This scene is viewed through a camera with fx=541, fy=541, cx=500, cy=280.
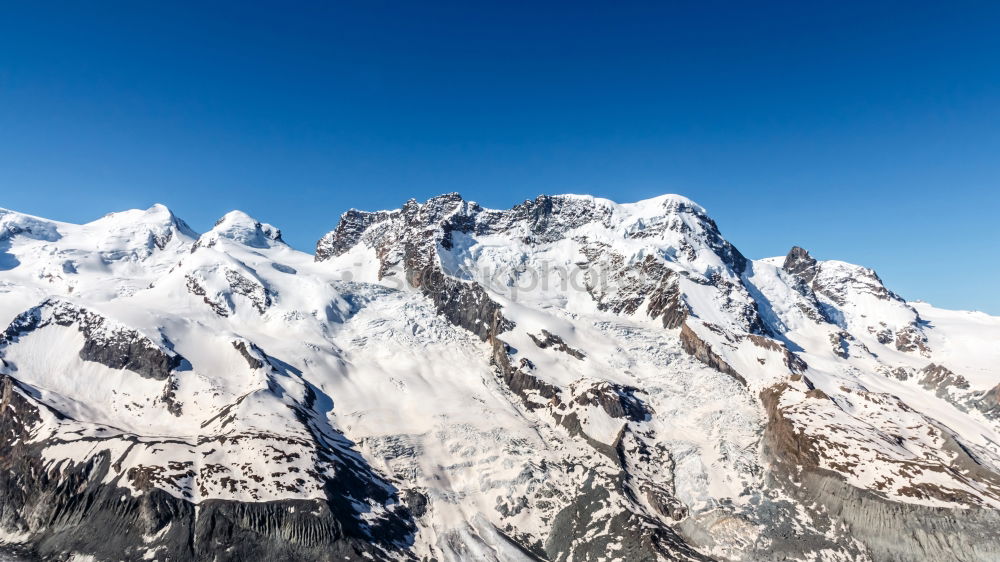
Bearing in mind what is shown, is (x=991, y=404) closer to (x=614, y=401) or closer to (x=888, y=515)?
(x=888, y=515)

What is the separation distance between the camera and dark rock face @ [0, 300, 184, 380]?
16325 cm

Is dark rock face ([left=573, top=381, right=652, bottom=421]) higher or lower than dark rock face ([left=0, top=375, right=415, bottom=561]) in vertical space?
higher

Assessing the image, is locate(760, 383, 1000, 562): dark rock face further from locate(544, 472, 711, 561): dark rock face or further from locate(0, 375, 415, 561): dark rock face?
→ locate(0, 375, 415, 561): dark rock face

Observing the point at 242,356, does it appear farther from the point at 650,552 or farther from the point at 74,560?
the point at 650,552

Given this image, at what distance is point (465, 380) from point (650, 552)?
310ft

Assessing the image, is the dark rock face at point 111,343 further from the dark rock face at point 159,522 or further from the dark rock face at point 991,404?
the dark rock face at point 991,404

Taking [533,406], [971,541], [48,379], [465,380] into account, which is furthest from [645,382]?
[48,379]

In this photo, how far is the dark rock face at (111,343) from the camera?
163250mm

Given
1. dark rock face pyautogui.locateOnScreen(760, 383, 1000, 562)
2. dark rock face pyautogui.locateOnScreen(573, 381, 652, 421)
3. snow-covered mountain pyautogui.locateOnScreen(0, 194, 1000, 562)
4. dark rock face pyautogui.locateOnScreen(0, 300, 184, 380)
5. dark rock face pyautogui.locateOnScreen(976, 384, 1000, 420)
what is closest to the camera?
dark rock face pyautogui.locateOnScreen(760, 383, 1000, 562)

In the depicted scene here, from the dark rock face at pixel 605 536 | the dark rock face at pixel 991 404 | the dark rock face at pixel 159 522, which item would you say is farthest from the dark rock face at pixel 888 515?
the dark rock face at pixel 159 522

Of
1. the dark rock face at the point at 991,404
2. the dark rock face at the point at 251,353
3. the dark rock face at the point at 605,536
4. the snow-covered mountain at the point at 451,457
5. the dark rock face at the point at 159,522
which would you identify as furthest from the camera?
the dark rock face at the point at 991,404

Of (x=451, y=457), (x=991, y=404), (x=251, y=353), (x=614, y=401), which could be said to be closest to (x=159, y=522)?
(x=251, y=353)

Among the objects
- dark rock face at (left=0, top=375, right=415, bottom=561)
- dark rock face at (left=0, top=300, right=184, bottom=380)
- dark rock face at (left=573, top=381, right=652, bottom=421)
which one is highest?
dark rock face at (left=573, top=381, right=652, bottom=421)

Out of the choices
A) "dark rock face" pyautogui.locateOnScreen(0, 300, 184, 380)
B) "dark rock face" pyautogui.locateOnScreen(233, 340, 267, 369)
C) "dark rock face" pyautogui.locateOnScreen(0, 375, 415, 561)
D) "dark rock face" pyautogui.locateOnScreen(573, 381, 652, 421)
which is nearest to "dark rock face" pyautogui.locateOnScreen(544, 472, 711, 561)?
"dark rock face" pyautogui.locateOnScreen(573, 381, 652, 421)
